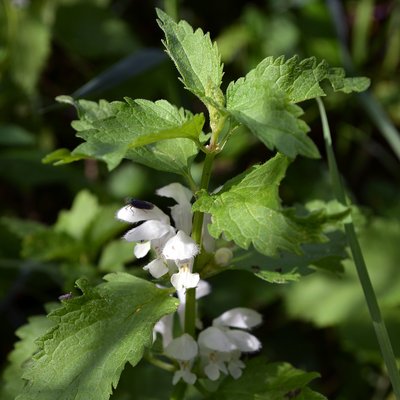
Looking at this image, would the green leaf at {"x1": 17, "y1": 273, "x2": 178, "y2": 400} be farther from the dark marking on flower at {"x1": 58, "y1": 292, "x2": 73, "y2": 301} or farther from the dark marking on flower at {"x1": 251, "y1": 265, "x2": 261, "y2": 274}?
the dark marking on flower at {"x1": 251, "y1": 265, "x2": 261, "y2": 274}

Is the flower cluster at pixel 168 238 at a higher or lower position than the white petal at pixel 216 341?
higher

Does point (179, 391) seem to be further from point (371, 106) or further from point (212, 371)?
point (371, 106)

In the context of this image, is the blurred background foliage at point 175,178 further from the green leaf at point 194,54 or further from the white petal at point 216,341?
the green leaf at point 194,54

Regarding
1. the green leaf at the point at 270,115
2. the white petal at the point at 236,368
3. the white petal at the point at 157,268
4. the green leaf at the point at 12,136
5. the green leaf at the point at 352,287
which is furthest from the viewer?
the green leaf at the point at 12,136

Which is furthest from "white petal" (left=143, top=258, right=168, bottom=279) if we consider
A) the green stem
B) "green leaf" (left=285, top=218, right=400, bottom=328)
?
"green leaf" (left=285, top=218, right=400, bottom=328)

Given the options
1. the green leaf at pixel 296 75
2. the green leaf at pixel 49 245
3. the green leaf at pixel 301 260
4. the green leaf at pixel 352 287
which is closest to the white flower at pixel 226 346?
the green leaf at pixel 301 260

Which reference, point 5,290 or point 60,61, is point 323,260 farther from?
point 60,61

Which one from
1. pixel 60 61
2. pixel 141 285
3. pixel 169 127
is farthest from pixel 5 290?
pixel 60 61
